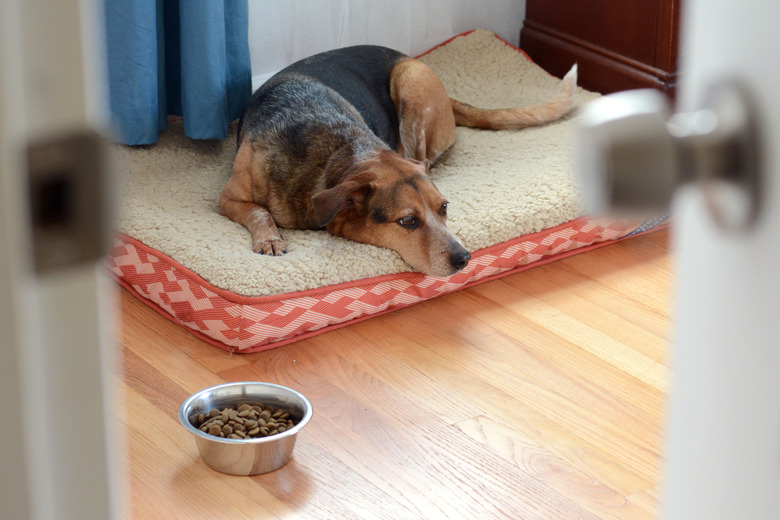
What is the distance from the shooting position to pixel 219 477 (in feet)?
5.81

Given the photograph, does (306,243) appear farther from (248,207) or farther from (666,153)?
(666,153)

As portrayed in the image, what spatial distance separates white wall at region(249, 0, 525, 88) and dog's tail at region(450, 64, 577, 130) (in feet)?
2.03

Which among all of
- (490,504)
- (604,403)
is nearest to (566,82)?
(604,403)

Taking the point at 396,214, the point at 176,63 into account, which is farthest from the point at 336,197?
the point at 176,63

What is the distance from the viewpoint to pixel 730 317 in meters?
0.28

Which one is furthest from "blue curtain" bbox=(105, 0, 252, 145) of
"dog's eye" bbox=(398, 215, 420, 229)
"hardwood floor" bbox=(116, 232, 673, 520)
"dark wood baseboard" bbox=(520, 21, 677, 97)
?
"dark wood baseboard" bbox=(520, 21, 677, 97)

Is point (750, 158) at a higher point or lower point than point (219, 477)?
higher

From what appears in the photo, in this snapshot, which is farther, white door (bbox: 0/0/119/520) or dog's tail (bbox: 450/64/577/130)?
dog's tail (bbox: 450/64/577/130)

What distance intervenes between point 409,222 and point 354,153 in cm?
30

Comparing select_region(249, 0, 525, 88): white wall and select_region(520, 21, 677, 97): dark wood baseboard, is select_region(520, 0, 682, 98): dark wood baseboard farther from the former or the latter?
select_region(249, 0, 525, 88): white wall

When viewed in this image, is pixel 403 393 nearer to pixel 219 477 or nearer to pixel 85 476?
pixel 219 477

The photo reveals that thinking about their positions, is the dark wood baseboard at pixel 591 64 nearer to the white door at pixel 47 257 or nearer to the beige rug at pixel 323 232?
the beige rug at pixel 323 232

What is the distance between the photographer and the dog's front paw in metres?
2.40

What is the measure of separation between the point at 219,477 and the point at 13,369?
5.30 ft
